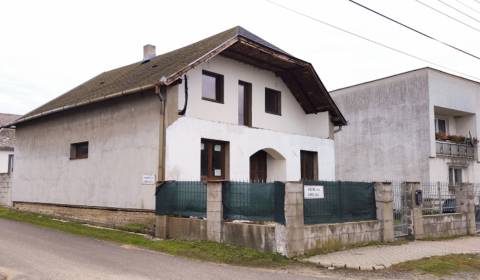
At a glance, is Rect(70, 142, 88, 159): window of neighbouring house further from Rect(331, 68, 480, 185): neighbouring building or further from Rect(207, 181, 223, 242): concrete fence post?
Rect(331, 68, 480, 185): neighbouring building

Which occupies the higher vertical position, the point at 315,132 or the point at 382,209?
the point at 315,132

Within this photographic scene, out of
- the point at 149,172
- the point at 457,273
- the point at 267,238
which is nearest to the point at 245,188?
the point at 267,238

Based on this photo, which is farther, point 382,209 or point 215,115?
point 215,115

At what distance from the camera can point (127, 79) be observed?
17141 mm

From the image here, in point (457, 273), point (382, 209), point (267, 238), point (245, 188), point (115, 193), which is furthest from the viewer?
point (115, 193)

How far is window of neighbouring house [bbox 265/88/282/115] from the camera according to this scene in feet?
59.6

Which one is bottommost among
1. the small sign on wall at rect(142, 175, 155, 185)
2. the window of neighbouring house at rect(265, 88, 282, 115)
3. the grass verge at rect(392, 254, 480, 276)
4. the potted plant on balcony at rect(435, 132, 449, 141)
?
the grass verge at rect(392, 254, 480, 276)

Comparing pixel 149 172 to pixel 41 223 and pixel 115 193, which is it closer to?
pixel 115 193

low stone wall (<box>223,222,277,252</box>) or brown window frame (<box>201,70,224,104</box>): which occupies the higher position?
brown window frame (<box>201,70,224,104</box>)

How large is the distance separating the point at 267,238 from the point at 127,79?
907cm

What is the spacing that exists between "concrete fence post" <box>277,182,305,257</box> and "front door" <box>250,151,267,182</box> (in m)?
6.88

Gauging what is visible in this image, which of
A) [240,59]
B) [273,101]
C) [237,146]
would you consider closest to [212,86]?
[240,59]

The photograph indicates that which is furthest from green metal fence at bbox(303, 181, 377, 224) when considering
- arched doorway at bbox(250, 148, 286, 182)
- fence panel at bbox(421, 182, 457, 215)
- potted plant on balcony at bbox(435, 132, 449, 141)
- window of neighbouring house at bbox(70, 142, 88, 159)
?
potted plant on balcony at bbox(435, 132, 449, 141)

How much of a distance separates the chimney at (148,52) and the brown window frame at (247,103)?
5750 millimetres
